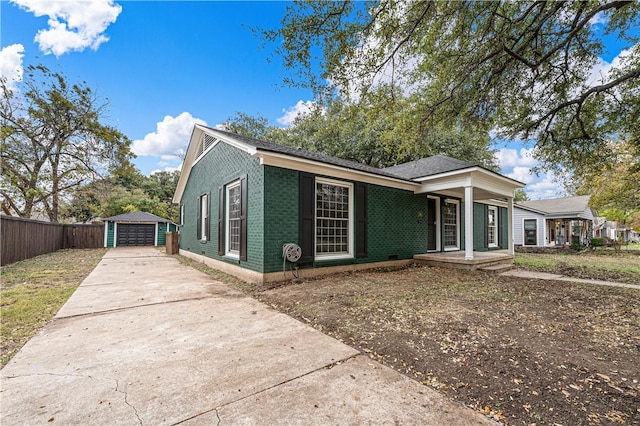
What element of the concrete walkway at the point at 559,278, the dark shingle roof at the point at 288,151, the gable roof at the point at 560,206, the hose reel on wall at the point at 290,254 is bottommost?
the concrete walkway at the point at 559,278

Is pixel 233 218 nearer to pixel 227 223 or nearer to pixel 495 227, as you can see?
pixel 227 223

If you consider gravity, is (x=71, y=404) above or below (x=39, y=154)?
below

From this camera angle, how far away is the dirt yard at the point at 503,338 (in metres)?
2.00

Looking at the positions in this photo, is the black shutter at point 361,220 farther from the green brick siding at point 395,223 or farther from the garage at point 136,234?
the garage at point 136,234

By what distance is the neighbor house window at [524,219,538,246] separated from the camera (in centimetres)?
1868

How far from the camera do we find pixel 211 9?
23.0 feet

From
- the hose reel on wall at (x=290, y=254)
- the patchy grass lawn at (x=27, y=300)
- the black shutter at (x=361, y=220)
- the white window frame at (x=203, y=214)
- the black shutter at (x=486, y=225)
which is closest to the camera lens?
the patchy grass lawn at (x=27, y=300)

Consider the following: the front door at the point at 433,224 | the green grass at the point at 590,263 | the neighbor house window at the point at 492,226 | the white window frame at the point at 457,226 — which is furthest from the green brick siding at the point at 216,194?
the neighbor house window at the point at 492,226

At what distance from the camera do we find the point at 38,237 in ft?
39.7

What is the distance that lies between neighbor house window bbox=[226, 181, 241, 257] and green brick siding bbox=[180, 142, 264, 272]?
23cm

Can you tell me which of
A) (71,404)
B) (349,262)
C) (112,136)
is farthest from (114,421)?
(112,136)

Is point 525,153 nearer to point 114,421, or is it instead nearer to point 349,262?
point 349,262

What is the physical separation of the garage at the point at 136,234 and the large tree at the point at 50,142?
373 centimetres

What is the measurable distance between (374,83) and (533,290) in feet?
17.6
